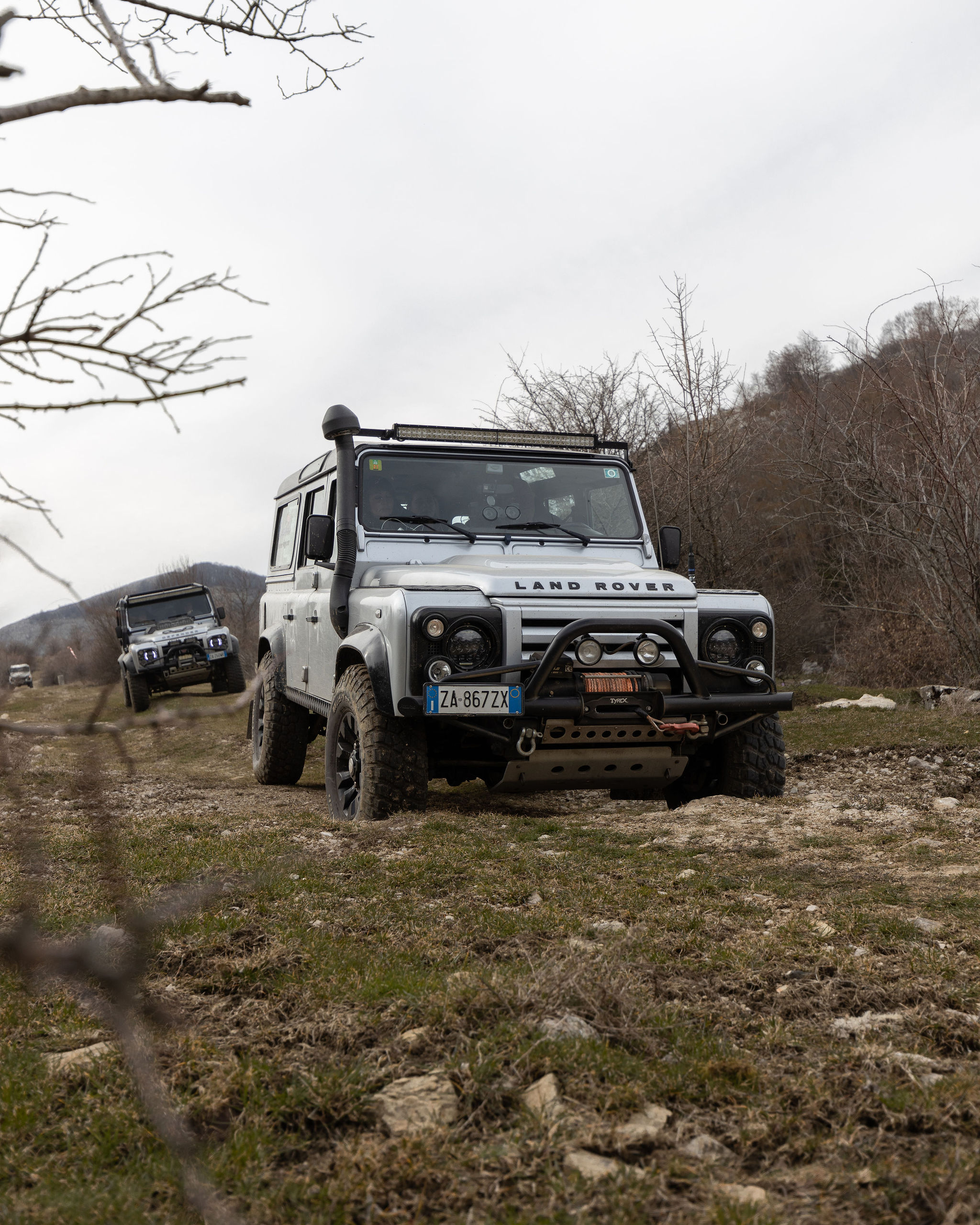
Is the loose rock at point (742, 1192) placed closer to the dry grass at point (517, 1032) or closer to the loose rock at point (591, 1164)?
the dry grass at point (517, 1032)

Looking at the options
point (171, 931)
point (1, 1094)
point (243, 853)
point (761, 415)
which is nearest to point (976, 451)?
point (761, 415)

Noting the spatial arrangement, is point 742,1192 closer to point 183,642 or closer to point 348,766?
point 348,766

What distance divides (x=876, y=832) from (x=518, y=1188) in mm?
3815

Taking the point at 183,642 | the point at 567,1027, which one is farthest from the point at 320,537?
the point at 183,642

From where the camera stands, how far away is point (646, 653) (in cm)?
525

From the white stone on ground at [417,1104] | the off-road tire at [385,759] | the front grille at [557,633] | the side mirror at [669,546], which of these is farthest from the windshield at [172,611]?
the white stone on ground at [417,1104]

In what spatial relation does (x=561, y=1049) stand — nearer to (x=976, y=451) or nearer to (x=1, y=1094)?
(x=1, y=1094)

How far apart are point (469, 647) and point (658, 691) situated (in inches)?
37.3

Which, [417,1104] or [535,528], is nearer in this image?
[417,1104]

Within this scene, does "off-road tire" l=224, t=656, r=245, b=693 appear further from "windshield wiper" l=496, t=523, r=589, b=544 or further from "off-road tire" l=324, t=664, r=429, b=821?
"off-road tire" l=324, t=664, r=429, b=821

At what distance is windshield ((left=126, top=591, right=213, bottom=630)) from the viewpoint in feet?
62.4

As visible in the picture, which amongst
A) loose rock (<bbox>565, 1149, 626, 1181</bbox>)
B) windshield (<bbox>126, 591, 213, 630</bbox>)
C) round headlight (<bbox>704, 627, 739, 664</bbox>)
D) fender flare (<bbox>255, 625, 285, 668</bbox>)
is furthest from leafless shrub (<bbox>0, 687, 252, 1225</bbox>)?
windshield (<bbox>126, 591, 213, 630</bbox>)

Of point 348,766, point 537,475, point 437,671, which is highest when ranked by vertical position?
point 537,475

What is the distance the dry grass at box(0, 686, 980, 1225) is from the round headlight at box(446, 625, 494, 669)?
929 mm
